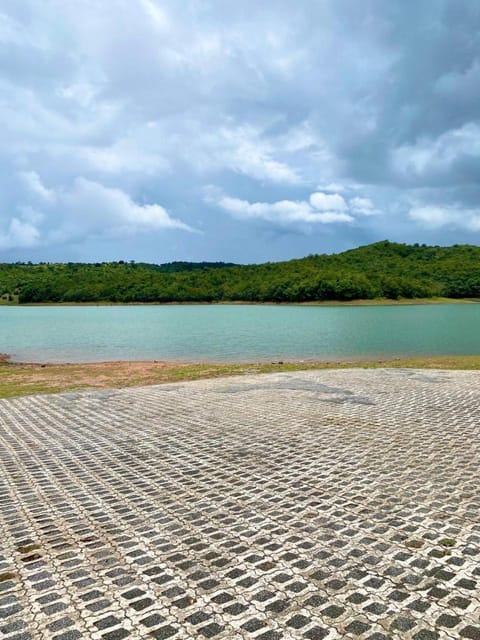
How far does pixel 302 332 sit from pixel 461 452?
34604 mm

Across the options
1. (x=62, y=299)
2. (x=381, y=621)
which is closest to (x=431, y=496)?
(x=381, y=621)

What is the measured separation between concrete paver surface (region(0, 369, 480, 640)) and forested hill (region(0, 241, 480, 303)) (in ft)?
329

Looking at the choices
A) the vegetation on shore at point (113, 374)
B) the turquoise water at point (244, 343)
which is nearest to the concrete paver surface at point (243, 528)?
the vegetation on shore at point (113, 374)

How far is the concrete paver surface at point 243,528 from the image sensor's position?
10.9ft

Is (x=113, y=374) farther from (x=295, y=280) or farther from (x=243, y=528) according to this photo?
(x=295, y=280)

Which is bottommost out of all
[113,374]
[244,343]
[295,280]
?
[113,374]

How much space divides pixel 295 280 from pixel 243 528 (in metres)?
115

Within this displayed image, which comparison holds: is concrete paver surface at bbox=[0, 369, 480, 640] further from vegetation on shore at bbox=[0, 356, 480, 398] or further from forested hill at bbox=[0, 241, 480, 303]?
forested hill at bbox=[0, 241, 480, 303]

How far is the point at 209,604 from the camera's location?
3.47 m

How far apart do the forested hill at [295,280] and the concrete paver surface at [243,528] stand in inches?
3947

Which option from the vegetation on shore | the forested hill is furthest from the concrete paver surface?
the forested hill

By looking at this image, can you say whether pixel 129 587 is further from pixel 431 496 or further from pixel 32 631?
pixel 431 496

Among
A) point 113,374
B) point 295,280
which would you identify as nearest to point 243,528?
point 113,374

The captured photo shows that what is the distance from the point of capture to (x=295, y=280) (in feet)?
387
